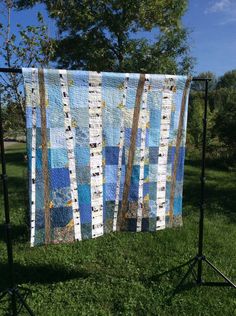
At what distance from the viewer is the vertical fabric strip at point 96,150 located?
3.31 meters

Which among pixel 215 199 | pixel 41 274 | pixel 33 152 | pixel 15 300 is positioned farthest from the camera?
pixel 215 199

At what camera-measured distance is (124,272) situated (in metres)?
4.39

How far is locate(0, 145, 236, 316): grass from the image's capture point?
12.1 ft

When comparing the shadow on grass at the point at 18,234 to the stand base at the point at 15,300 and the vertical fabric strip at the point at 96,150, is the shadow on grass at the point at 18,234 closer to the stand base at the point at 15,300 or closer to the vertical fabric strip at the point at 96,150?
the stand base at the point at 15,300

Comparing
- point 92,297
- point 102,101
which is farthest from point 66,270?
point 102,101

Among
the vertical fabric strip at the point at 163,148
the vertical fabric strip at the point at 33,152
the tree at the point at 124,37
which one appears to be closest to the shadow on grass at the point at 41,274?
the vertical fabric strip at the point at 33,152

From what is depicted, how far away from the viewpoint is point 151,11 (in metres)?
11.0

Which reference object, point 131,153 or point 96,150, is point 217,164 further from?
point 96,150

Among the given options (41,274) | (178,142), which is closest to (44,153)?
(178,142)

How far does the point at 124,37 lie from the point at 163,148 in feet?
29.3

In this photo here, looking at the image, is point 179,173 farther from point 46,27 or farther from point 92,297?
point 46,27

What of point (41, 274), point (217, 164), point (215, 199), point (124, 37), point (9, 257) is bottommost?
point (41, 274)

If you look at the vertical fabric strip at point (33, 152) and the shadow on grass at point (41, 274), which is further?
the shadow on grass at point (41, 274)

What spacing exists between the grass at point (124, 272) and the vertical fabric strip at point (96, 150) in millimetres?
770
